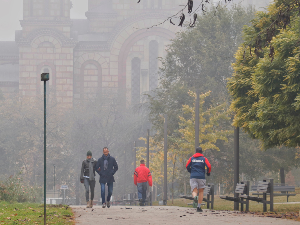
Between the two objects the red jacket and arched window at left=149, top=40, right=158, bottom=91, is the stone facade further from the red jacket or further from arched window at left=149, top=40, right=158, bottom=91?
the red jacket

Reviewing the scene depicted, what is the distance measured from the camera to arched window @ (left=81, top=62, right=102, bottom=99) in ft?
272

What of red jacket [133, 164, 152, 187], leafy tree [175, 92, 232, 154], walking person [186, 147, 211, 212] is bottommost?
red jacket [133, 164, 152, 187]

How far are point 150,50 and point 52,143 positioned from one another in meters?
23.9

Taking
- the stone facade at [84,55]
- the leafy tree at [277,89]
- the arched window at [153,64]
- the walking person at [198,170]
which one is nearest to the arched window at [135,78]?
the stone facade at [84,55]

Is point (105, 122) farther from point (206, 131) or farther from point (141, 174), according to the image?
point (141, 174)

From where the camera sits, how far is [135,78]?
83750mm

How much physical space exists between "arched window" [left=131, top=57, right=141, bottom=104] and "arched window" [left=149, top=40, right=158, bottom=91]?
168 centimetres

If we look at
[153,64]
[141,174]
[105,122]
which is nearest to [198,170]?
[141,174]

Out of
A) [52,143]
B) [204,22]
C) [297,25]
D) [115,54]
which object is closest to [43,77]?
[297,25]

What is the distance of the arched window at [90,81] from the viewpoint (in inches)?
3260

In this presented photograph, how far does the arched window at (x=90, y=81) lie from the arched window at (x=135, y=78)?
15.7ft

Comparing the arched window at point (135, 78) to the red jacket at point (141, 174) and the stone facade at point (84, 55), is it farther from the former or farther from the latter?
the red jacket at point (141, 174)

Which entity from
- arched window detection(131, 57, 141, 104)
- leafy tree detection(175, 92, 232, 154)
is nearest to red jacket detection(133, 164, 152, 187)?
leafy tree detection(175, 92, 232, 154)

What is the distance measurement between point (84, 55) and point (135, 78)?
8080 millimetres
